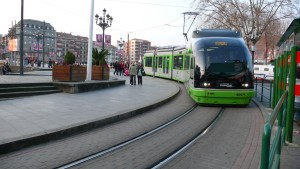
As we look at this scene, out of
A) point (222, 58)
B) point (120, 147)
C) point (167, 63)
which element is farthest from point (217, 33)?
point (167, 63)

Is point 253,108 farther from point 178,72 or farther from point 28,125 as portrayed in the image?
point 178,72

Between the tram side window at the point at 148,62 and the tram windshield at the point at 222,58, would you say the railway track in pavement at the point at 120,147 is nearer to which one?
the tram windshield at the point at 222,58

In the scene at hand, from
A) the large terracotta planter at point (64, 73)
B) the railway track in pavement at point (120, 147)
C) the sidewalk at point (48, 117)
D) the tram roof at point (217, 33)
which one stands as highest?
the tram roof at point (217, 33)

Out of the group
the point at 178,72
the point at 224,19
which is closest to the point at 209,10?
the point at 224,19

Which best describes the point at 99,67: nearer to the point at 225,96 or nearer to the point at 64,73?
the point at 64,73

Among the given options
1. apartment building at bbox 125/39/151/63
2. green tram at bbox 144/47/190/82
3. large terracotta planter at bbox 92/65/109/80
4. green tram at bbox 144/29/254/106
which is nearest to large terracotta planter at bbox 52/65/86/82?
large terracotta planter at bbox 92/65/109/80

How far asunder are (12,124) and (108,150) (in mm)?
2859

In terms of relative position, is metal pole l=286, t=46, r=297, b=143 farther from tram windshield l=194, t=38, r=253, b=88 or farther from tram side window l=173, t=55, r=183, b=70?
tram side window l=173, t=55, r=183, b=70

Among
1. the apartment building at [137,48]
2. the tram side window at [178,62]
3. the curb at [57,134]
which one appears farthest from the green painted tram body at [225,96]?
the apartment building at [137,48]

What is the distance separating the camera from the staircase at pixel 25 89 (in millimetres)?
13172

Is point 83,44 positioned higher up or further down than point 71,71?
higher up

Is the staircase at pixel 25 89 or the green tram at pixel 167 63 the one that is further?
the green tram at pixel 167 63

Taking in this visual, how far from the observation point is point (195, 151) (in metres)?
6.73

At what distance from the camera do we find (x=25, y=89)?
1443cm
